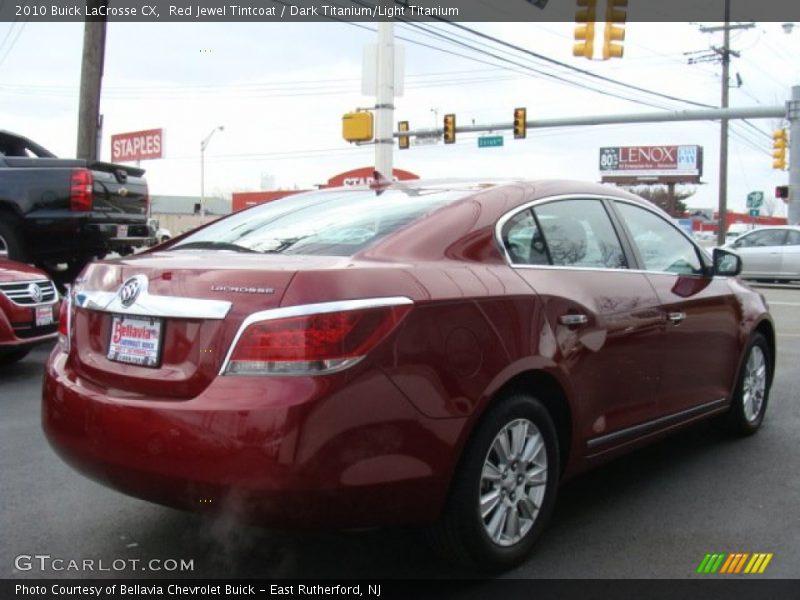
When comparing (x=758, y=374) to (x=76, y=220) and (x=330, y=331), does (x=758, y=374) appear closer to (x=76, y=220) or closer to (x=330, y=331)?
(x=330, y=331)

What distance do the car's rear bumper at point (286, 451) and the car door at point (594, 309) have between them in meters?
0.84

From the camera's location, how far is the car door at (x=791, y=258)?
19.9 metres

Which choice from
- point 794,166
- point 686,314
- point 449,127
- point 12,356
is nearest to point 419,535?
point 686,314

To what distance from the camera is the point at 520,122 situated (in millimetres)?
26000

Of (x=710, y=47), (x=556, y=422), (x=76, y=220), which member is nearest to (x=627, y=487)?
(x=556, y=422)

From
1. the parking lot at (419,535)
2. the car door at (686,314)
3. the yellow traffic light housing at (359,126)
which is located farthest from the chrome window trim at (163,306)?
the yellow traffic light housing at (359,126)

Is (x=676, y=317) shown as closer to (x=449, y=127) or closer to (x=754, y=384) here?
(x=754, y=384)

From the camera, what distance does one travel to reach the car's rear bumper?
103 inches

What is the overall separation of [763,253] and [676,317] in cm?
1790

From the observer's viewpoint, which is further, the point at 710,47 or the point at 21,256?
the point at 710,47

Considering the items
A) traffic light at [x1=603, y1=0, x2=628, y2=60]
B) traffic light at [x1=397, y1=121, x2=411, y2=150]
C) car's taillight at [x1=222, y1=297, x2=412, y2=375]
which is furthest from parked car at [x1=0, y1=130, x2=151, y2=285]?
traffic light at [x1=397, y1=121, x2=411, y2=150]

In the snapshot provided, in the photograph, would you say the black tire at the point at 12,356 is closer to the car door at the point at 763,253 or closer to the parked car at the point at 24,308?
the parked car at the point at 24,308

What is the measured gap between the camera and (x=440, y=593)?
3.04 meters

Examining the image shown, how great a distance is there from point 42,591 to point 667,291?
3178 mm
